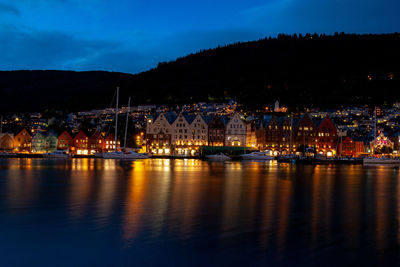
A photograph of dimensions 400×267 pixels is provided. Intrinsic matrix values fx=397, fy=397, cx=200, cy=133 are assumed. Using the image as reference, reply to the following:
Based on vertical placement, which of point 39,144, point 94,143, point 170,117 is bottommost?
point 39,144

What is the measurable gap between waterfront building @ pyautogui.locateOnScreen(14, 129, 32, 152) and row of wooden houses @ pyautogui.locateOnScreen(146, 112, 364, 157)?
1912 inches

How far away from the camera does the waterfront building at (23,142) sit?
5369 inches

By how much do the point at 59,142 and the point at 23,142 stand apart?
16625 mm

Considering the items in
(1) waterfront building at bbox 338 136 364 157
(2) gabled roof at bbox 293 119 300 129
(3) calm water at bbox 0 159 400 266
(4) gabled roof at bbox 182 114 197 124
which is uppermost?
(4) gabled roof at bbox 182 114 197 124

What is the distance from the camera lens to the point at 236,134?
388 ft

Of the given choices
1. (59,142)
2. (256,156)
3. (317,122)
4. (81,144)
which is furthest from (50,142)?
(317,122)

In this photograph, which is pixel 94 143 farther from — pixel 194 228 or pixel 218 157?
pixel 194 228

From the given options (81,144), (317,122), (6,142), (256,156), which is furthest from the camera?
(6,142)

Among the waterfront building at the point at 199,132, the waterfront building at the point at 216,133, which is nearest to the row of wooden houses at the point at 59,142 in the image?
the waterfront building at the point at 199,132

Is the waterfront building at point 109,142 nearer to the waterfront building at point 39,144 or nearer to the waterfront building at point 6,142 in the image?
the waterfront building at point 39,144

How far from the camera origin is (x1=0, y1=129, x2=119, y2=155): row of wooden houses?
12719 centimetres

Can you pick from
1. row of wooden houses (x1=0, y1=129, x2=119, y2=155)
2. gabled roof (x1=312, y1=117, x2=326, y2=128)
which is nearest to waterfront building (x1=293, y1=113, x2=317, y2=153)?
gabled roof (x1=312, y1=117, x2=326, y2=128)

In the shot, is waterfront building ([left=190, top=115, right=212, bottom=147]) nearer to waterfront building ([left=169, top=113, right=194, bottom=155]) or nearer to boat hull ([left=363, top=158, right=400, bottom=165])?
waterfront building ([left=169, top=113, right=194, bottom=155])

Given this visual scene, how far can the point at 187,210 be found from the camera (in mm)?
22953
